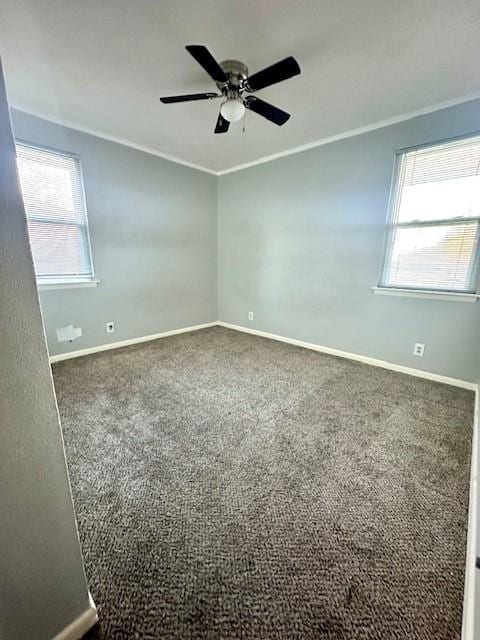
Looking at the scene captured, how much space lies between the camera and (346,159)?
2936 mm

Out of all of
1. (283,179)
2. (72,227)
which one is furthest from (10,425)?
(283,179)

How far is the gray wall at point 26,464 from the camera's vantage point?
1.85 feet

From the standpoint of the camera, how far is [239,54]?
1.80 m

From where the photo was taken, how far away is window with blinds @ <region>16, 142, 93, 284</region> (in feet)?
8.63

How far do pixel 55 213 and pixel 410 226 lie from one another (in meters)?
3.66

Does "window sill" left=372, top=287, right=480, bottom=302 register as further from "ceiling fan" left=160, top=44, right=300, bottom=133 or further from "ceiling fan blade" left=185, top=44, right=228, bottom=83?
"ceiling fan blade" left=185, top=44, right=228, bottom=83

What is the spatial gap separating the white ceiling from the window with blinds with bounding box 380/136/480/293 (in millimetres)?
437

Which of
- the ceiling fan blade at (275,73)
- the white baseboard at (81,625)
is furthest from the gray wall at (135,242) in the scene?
the white baseboard at (81,625)

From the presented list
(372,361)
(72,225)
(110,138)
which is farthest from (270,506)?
(110,138)

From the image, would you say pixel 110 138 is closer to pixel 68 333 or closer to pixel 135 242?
pixel 135 242

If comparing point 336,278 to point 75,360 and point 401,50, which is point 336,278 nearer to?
point 401,50

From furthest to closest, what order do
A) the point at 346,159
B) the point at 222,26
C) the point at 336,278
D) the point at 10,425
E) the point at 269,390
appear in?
1. the point at 336,278
2. the point at 346,159
3. the point at 269,390
4. the point at 222,26
5. the point at 10,425

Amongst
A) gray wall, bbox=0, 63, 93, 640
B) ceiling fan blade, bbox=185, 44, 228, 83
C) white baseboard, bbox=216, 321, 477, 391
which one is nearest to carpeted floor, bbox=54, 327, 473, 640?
white baseboard, bbox=216, 321, 477, 391

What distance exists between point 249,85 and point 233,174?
2272 mm
